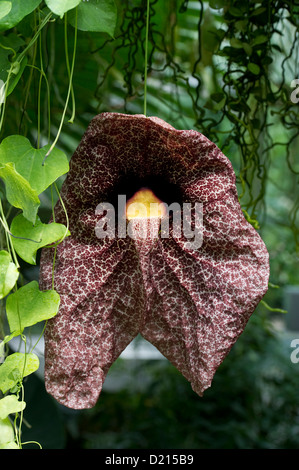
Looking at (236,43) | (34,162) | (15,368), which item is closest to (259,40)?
(236,43)

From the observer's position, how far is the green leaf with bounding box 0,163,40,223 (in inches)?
19.7

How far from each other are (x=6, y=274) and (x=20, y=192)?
0.08 metres

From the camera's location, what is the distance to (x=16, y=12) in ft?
1.68

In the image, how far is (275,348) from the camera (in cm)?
236

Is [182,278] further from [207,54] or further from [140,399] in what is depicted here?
[140,399]

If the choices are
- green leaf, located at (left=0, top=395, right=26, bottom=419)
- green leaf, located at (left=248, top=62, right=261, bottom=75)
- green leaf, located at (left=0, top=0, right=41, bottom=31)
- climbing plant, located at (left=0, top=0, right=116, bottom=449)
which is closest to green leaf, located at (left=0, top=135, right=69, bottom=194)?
climbing plant, located at (left=0, top=0, right=116, bottom=449)

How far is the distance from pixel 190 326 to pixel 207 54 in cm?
74

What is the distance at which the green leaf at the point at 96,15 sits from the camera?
0.57 m

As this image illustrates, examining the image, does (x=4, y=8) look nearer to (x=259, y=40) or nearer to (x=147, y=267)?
(x=147, y=267)

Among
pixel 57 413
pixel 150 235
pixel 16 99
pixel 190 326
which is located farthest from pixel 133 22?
pixel 57 413

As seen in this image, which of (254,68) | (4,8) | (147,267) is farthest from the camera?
(254,68)

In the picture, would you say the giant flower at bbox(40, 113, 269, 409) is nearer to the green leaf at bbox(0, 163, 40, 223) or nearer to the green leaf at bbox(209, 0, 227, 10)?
the green leaf at bbox(0, 163, 40, 223)

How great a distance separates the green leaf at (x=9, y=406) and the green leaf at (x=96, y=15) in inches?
15.3

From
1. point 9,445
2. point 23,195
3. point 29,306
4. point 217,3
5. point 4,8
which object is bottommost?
point 9,445
